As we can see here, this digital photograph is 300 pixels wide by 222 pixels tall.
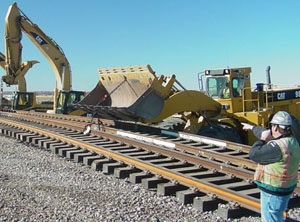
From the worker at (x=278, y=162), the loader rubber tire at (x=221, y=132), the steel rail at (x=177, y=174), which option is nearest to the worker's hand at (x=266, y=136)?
the worker at (x=278, y=162)

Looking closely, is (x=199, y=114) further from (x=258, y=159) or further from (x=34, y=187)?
(x=258, y=159)

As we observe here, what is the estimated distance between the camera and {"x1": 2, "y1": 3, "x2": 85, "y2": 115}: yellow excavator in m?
20.3

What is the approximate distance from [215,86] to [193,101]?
5.65 feet

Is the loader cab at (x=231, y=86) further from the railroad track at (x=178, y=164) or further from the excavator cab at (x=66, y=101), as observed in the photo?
the excavator cab at (x=66, y=101)

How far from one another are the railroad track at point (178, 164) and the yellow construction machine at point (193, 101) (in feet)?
2.63

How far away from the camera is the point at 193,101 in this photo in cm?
1044

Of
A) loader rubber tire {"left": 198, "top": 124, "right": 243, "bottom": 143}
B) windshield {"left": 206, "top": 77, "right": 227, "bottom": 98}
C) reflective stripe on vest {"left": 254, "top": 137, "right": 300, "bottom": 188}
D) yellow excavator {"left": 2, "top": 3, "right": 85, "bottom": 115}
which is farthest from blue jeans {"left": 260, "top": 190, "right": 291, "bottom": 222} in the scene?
yellow excavator {"left": 2, "top": 3, "right": 85, "bottom": 115}

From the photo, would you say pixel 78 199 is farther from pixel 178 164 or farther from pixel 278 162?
pixel 278 162

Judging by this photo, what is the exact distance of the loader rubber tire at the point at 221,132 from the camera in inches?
403

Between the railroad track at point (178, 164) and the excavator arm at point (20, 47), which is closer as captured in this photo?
the railroad track at point (178, 164)

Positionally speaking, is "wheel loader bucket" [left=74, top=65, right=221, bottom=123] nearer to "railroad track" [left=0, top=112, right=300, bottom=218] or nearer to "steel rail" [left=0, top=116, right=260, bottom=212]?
"railroad track" [left=0, top=112, right=300, bottom=218]

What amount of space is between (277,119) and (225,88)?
317 inches

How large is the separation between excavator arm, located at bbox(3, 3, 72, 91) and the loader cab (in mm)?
12872

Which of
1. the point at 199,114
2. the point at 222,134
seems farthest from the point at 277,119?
the point at 199,114
